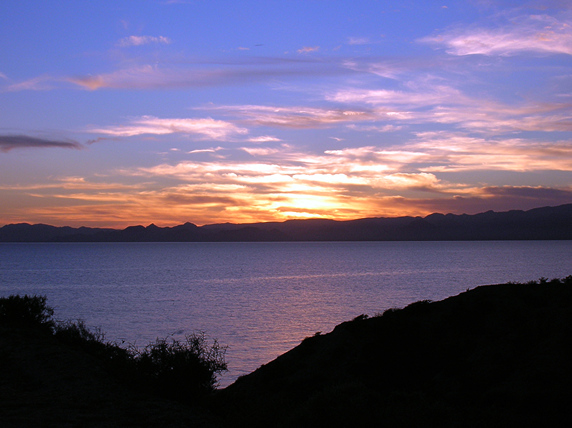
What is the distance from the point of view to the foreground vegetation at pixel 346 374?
10.2 meters

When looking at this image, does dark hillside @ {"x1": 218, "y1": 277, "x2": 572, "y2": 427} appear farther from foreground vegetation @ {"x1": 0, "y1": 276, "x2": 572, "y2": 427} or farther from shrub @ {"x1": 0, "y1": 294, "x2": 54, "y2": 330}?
shrub @ {"x1": 0, "y1": 294, "x2": 54, "y2": 330}

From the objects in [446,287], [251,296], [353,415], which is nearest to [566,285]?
[353,415]

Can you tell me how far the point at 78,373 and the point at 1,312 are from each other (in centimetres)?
744

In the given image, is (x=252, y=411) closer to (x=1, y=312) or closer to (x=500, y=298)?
(x=500, y=298)

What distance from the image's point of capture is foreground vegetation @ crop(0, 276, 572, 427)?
1020 centimetres

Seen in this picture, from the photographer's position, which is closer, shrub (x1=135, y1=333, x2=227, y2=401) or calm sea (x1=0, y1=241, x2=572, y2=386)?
shrub (x1=135, y1=333, x2=227, y2=401)

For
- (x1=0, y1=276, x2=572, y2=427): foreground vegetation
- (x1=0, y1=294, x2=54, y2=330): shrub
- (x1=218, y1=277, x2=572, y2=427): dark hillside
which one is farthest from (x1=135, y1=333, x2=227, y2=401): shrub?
(x1=0, y1=294, x2=54, y2=330): shrub

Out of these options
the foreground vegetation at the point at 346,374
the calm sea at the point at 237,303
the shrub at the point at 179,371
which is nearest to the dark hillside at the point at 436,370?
the foreground vegetation at the point at 346,374

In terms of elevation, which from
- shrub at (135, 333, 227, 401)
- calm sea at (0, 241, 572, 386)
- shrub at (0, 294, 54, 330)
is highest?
shrub at (0, 294, 54, 330)

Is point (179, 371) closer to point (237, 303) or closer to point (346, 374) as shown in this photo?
point (346, 374)

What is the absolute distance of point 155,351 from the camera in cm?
1428

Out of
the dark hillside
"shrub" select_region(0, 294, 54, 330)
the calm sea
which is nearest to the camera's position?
the dark hillside

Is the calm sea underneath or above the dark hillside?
underneath

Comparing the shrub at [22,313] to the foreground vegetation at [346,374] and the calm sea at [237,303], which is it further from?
the calm sea at [237,303]
